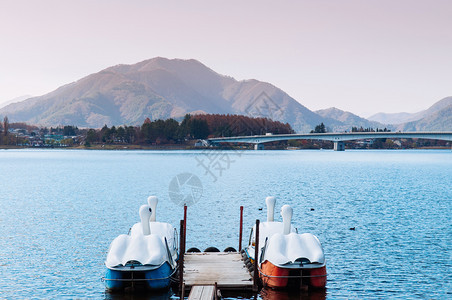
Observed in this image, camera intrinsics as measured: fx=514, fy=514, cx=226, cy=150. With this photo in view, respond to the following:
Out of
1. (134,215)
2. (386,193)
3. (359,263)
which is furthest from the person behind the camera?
(386,193)

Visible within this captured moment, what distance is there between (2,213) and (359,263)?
126ft

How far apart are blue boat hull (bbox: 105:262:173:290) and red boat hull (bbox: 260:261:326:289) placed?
199 inches

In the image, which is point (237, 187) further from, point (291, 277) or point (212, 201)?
point (291, 277)

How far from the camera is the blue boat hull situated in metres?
24.0

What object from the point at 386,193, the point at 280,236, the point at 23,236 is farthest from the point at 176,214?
the point at 386,193

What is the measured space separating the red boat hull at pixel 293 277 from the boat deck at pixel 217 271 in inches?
44.3

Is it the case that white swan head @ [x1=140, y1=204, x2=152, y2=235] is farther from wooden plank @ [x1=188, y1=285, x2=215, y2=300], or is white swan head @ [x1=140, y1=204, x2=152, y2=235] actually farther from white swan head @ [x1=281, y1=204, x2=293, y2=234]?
white swan head @ [x1=281, y1=204, x2=293, y2=234]

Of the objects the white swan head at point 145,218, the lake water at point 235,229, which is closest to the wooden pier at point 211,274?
the lake water at point 235,229

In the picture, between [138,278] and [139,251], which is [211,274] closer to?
[138,278]

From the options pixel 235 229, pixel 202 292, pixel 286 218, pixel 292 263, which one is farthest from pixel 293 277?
pixel 235 229

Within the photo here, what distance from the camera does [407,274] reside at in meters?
29.1

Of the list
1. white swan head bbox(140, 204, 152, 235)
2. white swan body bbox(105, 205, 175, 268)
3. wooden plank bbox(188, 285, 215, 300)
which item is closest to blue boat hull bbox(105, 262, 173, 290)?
white swan body bbox(105, 205, 175, 268)

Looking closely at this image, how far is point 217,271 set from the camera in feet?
86.7

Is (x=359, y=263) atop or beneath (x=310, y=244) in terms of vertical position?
Answer: beneath
